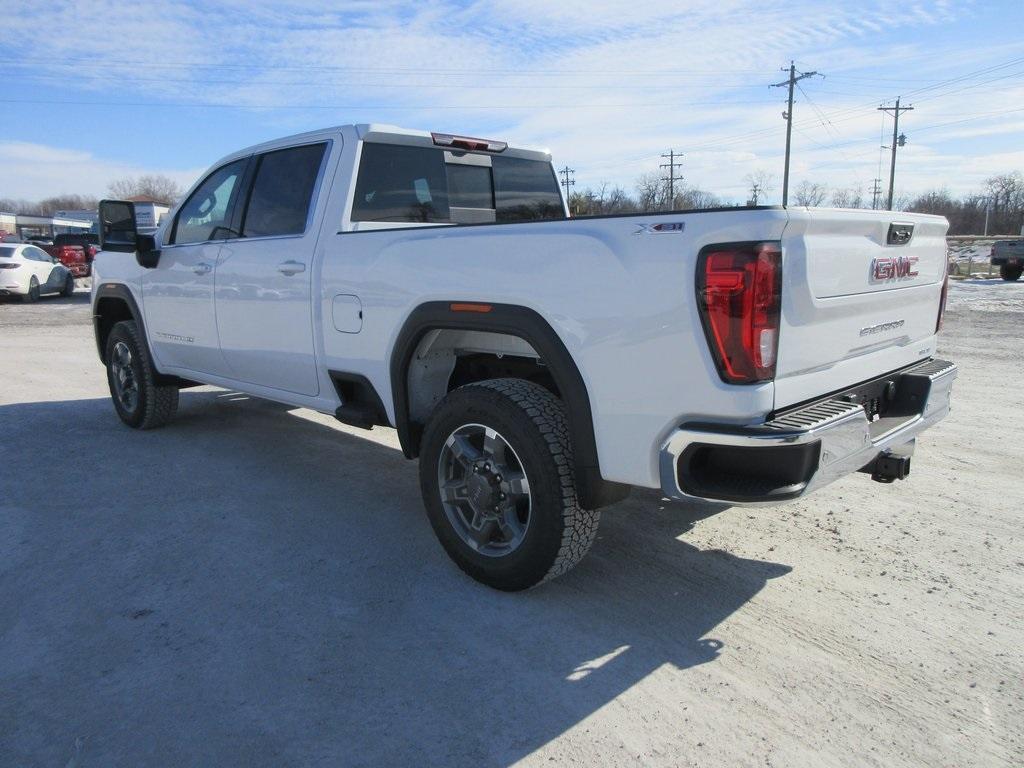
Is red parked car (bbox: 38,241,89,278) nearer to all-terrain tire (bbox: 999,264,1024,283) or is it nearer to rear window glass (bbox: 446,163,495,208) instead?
rear window glass (bbox: 446,163,495,208)

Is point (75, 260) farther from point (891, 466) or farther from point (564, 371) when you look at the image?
point (891, 466)

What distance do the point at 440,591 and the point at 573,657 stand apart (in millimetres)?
780

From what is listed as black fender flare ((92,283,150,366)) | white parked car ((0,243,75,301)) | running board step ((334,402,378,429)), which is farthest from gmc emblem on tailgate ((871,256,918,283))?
white parked car ((0,243,75,301))

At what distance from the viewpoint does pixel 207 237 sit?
5312mm

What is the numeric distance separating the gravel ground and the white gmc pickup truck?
0.48 meters

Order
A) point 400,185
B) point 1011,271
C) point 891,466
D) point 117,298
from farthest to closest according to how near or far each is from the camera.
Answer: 1. point 1011,271
2. point 117,298
3. point 400,185
4. point 891,466

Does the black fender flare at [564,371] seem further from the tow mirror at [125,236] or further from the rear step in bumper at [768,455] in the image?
the tow mirror at [125,236]

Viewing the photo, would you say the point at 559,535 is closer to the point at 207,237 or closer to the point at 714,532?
the point at 714,532

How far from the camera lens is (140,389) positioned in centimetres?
612

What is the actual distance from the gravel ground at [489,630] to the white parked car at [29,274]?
647 inches

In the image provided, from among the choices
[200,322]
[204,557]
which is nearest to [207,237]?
[200,322]

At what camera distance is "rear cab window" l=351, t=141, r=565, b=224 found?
4414mm

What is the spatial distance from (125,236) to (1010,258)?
27.3m

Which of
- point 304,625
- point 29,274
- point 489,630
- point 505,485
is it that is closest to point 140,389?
point 304,625
